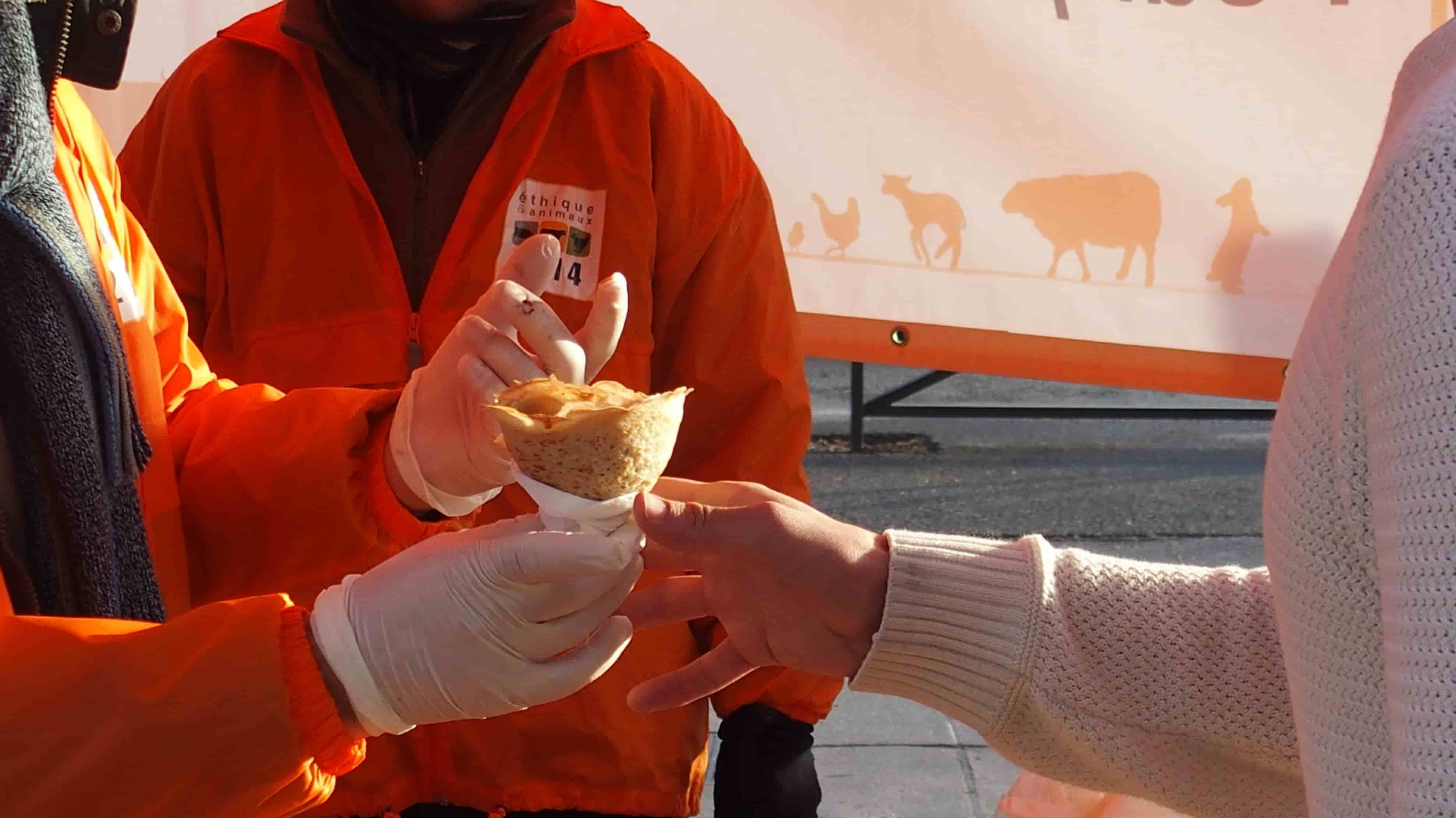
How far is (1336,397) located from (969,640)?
22.1 inches

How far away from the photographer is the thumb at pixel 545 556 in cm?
120

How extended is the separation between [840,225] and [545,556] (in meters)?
1.90

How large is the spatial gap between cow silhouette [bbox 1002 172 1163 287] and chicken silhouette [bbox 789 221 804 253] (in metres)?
0.46

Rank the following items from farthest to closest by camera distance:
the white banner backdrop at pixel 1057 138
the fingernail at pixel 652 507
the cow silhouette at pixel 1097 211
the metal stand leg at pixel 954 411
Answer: the metal stand leg at pixel 954 411, the cow silhouette at pixel 1097 211, the white banner backdrop at pixel 1057 138, the fingernail at pixel 652 507

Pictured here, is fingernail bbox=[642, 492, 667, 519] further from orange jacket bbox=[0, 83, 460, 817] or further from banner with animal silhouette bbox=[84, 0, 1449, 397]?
banner with animal silhouette bbox=[84, 0, 1449, 397]

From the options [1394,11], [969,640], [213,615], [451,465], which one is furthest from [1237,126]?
[213,615]

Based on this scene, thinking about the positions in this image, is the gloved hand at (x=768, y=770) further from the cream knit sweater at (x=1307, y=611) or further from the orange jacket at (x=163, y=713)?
the orange jacket at (x=163, y=713)

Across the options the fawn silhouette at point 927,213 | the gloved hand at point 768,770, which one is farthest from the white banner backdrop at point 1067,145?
the gloved hand at point 768,770

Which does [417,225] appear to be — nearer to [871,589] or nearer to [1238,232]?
[871,589]

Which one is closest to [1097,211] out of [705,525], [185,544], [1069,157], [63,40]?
[1069,157]

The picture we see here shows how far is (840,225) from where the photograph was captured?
9.73 ft

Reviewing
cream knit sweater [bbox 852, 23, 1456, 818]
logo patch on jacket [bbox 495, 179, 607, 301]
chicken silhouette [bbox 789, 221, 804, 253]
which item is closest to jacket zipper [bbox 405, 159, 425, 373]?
logo patch on jacket [bbox 495, 179, 607, 301]

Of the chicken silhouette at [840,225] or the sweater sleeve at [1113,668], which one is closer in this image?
the sweater sleeve at [1113,668]

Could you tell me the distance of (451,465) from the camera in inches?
58.7
